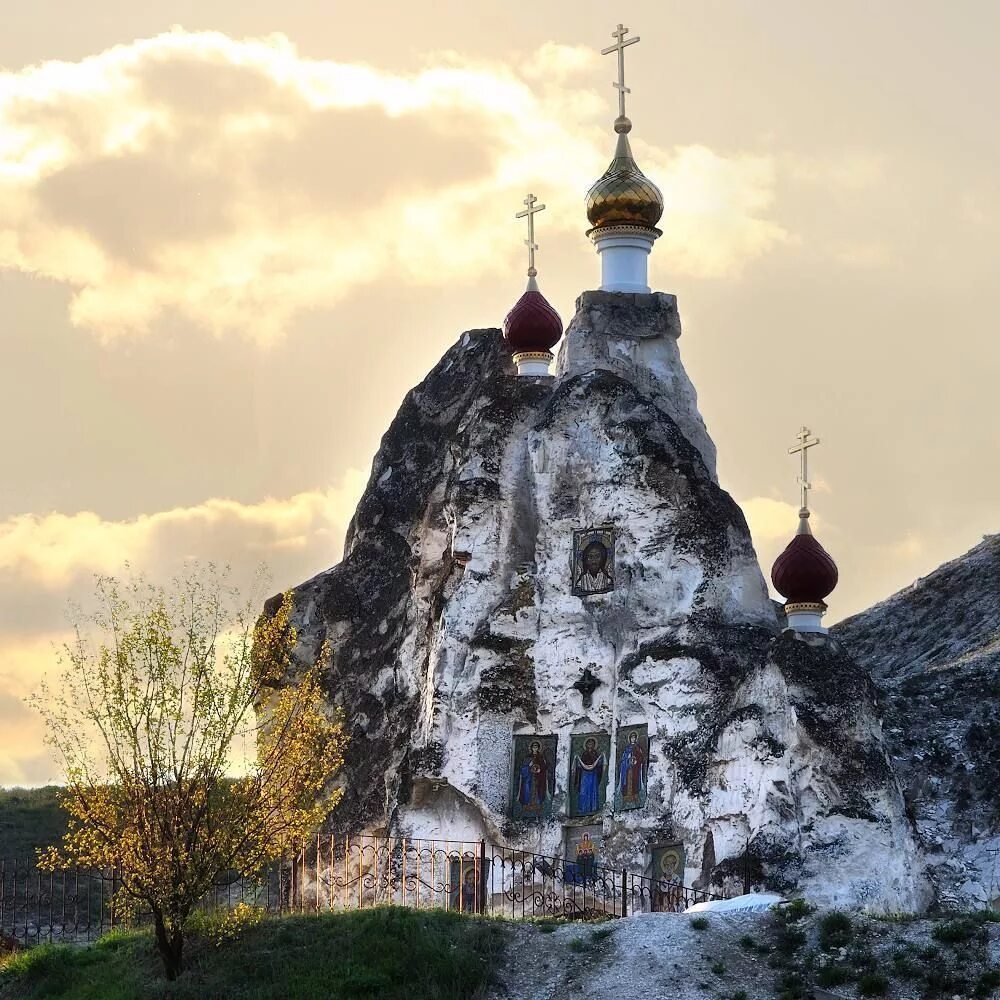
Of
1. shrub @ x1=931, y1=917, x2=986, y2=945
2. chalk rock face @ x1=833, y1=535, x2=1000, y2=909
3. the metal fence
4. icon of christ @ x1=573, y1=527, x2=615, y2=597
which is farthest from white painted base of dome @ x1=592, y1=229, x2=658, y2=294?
shrub @ x1=931, y1=917, x2=986, y2=945

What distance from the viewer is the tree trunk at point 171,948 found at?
23.8m

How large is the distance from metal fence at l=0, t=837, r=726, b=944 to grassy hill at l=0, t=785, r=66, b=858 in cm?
514

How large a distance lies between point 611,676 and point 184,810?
6396 mm

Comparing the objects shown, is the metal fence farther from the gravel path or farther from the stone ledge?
the stone ledge

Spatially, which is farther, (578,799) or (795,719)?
(578,799)

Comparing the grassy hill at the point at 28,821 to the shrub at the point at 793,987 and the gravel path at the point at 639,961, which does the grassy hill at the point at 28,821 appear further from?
the shrub at the point at 793,987

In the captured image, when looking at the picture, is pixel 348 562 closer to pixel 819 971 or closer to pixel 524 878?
pixel 524 878

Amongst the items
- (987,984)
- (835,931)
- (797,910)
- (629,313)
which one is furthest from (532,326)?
(987,984)

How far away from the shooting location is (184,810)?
23688mm

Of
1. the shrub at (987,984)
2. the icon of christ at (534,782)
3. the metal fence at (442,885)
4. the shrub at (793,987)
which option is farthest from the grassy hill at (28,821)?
the shrub at (987,984)

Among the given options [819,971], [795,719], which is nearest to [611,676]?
[795,719]

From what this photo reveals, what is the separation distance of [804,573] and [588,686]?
121 inches

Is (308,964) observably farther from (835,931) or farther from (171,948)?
(835,931)

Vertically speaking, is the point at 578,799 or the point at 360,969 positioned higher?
the point at 578,799
